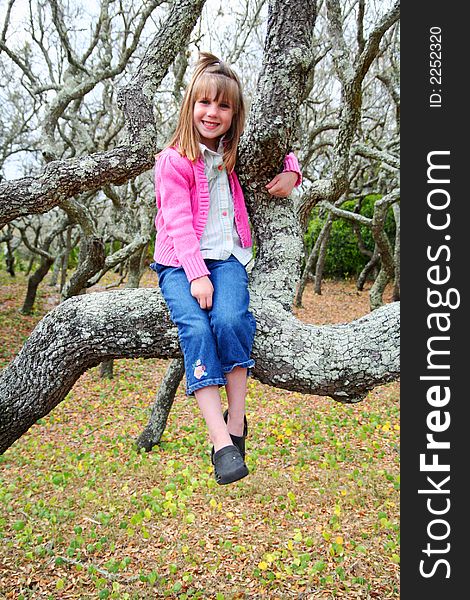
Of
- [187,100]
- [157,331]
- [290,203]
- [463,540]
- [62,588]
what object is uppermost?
[187,100]

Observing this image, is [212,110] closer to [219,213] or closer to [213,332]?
[219,213]

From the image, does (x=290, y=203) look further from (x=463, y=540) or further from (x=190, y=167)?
(x=463, y=540)

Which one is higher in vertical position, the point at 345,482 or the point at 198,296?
the point at 198,296

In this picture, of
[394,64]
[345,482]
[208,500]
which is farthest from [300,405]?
[394,64]

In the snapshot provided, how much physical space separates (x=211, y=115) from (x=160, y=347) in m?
0.91

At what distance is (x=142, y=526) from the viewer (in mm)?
4652

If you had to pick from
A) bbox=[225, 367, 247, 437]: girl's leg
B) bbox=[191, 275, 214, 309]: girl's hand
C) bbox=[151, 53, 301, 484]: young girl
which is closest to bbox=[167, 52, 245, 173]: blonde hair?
bbox=[151, 53, 301, 484]: young girl

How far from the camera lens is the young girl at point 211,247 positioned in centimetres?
211

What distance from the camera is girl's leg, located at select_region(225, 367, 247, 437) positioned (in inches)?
86.8

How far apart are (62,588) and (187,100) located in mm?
3288

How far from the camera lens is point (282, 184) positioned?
2.39m

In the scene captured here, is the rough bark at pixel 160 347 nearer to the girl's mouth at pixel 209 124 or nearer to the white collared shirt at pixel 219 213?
the white collared shirt at pixel 219 213

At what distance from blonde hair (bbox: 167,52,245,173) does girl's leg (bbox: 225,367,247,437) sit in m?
0.82

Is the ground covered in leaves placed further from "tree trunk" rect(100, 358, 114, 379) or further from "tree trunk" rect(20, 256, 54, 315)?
"tree trunk" rect(20, 256, 54, 315)
